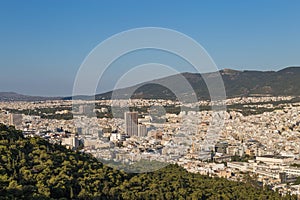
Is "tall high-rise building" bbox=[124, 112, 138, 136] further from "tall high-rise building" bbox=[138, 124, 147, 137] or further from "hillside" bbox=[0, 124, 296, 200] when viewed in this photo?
"hillside" bbox=[0, 124, 296, 200]

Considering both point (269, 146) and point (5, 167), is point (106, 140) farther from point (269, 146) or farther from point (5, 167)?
point (269, 146)

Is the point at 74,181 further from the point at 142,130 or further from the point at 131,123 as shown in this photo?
the point at 142,130

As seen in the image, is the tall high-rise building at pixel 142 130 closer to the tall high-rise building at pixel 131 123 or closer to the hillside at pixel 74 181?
the tall high-rise building at pixel 131 123

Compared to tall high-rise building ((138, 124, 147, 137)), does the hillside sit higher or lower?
lower

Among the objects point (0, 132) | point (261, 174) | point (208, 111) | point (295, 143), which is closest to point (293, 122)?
point (295, 143)

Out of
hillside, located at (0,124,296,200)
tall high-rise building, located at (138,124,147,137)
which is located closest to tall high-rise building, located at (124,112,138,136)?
tall high-rise building, located at (138,124,147,137)

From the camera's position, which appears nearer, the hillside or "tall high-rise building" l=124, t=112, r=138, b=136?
the hillside
